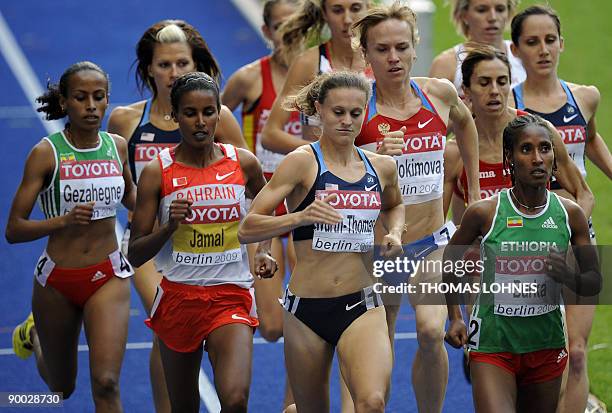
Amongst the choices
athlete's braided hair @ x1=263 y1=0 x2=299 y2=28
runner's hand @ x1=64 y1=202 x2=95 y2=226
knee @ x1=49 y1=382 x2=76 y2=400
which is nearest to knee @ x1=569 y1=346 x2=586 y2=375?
runner's hand @ x1=64 y1=202 x2=95 y2=226

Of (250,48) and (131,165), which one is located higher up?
(250,48)

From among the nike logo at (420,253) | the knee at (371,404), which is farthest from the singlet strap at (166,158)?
the knee at (371,404)

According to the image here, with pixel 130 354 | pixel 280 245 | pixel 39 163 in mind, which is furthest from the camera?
pixel 130 354

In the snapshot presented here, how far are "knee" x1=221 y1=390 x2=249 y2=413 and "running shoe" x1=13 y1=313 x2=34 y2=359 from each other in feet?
9.13

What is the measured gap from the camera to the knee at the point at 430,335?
7.95 metres

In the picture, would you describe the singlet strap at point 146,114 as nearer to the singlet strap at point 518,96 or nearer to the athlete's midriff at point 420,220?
the athlete's midriff at point 420,220

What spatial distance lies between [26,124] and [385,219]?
10.4 metres

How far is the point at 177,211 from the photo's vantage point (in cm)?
729

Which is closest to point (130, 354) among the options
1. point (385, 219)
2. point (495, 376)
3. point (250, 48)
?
point (385, 219)

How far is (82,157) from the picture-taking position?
26.3ft

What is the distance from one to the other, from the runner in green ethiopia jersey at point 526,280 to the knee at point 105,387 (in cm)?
190

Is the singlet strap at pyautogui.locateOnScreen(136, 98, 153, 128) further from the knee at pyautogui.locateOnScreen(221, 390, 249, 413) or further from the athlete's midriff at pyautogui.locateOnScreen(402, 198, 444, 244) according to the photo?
the knee at pyautogui.locateOnScreen(221, 390, 249, 413)

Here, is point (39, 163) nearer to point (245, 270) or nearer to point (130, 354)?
point (245, 270)

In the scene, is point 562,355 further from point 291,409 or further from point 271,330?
point 271,330
